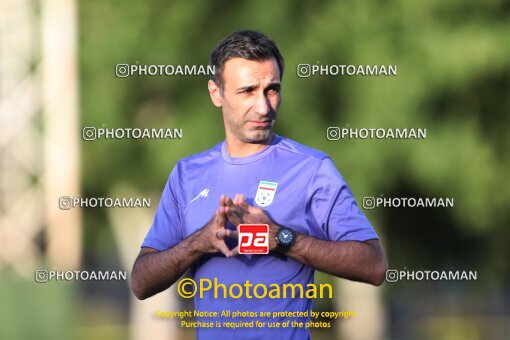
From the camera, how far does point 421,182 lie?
5.86 meters

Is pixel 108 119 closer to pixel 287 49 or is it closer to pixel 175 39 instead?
pixel 175 39

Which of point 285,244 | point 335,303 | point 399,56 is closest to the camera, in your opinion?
point 285,244

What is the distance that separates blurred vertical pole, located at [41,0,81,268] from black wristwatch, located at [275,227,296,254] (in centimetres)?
240

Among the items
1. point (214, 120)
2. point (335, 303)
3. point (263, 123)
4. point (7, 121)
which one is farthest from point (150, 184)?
point (263, 123)

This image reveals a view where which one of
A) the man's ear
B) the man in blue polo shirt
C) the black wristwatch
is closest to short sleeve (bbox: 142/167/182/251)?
the man in blue polo shirt

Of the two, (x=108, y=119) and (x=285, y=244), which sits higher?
(x=108, y=119)

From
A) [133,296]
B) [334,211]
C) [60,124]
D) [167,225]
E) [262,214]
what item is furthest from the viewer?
[133,296]

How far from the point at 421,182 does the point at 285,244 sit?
3.18 m

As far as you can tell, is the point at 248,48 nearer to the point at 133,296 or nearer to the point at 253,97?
the point at 253,97

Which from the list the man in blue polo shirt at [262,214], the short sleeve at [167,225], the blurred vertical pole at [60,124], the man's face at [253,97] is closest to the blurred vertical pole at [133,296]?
the blurred vertical pole at [60,124]

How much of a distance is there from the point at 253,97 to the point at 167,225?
0.51 meters

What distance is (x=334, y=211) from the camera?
2.92m

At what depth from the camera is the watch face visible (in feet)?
9.21

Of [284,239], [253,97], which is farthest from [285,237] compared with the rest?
[253,97]
